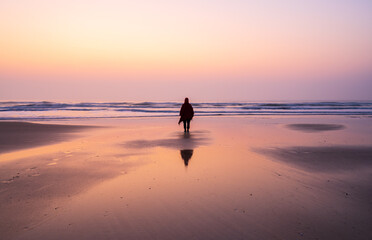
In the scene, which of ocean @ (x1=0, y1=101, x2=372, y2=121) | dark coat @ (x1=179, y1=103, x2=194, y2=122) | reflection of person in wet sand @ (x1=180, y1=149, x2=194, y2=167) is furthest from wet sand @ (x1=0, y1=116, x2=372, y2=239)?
ocean @ (x1=0, y1=101, x2=372, y2=121)

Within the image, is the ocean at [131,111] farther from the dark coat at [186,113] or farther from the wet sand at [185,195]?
the wet sand at [185,195]

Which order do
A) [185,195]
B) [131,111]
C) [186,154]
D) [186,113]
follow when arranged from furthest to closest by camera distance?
[131,111] < [186,113] < [186,154] < [185,195]

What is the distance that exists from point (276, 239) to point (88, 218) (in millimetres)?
2407

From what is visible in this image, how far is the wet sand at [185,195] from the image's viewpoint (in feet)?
11.8

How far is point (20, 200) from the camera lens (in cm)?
464

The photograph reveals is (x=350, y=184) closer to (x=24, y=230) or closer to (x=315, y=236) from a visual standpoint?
(x=315, y=236)

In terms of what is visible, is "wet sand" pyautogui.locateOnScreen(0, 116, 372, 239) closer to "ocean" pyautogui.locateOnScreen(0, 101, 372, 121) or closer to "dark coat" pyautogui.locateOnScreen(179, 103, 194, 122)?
"dark coat" pyautogui.locateOnScreen(179, 103, 194, 122)

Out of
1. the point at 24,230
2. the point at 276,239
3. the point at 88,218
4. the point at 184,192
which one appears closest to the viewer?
the point at 276,239

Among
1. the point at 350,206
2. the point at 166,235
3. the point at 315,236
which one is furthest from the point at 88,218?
the point at 350,206

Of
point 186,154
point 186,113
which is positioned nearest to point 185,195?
point 186,154

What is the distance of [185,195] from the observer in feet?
15.9

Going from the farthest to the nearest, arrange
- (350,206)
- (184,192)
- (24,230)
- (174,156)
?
(174,156), (184,192), (350,206), (24,230)

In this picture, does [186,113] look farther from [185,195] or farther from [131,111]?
[131,111]

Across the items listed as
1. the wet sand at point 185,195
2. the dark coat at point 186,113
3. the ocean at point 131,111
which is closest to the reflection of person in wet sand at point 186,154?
the wet sand at point 185,195
